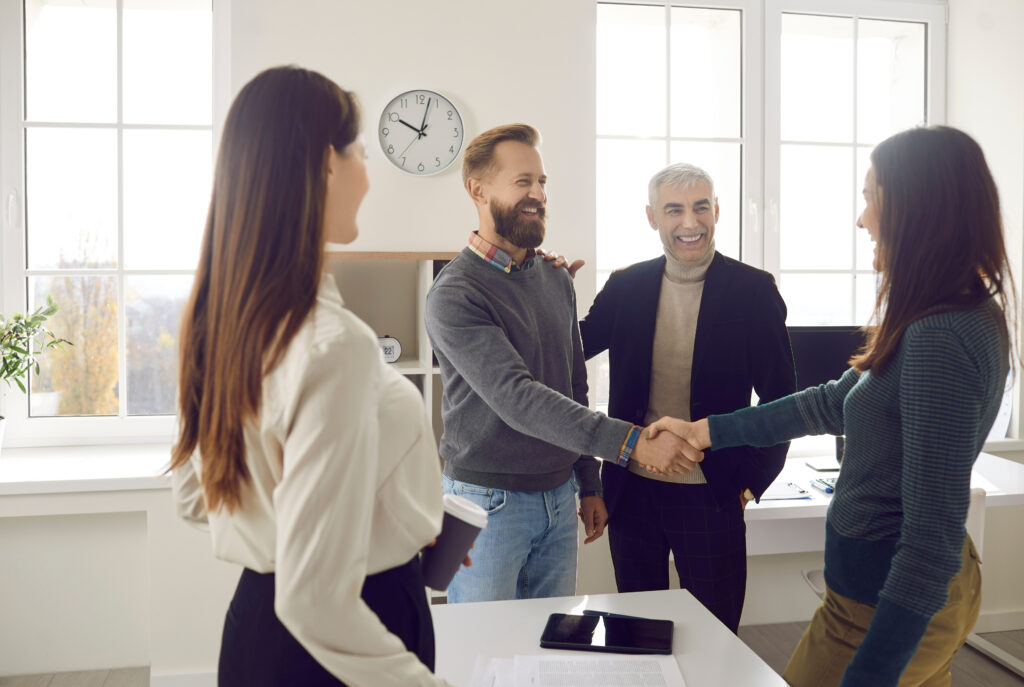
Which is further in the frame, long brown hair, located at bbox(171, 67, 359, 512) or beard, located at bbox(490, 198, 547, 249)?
beard, located at bbox(490, 198, 547, 249)

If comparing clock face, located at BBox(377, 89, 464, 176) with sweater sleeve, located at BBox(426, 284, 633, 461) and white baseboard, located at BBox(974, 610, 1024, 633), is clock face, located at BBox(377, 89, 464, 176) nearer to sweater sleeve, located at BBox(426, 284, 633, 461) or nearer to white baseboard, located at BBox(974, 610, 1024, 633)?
sweater sleeve, located at BBox(426, 284, 633, 461)

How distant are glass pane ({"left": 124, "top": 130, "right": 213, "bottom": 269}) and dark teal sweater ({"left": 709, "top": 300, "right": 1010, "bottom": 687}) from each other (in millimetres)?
2671

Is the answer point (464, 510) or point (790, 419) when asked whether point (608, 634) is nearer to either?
point (464, 510)

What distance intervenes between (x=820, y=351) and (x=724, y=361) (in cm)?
89

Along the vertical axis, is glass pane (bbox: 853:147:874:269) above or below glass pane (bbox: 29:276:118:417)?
above

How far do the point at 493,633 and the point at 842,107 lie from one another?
2987 mm

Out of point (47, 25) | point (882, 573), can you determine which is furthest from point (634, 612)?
point (47, 25)

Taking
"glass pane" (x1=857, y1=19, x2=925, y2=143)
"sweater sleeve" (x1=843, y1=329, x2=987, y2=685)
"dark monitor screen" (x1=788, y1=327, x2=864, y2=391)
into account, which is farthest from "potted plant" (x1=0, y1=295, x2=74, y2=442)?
"glass pane" (x1=857, y1=19, x2=925, y2=143)

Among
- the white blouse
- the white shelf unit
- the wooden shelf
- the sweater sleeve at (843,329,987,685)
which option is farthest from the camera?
the white shelf unit

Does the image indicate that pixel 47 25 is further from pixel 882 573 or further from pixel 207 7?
pixel 882 573

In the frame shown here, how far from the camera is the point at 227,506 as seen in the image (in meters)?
0.92

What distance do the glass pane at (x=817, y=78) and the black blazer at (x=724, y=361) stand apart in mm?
1575

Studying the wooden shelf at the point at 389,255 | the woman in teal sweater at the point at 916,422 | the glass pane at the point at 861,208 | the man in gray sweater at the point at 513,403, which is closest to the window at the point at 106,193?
the wooden shelf at the point at 389,255

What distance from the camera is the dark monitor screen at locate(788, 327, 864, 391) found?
9.25 ft
